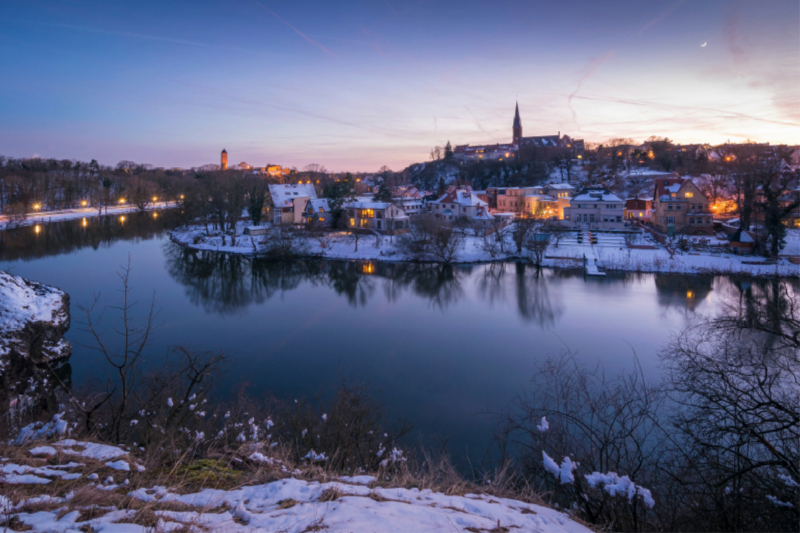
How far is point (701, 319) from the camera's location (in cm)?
982

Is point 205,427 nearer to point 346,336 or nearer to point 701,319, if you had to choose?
point 346,336

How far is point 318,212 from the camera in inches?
1029

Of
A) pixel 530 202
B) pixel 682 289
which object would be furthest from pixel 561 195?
pixel 682 289

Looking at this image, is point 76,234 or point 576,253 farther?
point 76,234

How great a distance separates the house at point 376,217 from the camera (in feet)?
77.9

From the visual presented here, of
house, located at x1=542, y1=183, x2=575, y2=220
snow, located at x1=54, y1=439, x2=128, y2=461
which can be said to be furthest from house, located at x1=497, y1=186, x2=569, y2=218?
snow, located at x1=54, y1=439, x2=128, y2=461

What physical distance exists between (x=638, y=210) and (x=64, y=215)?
41340 millimetres

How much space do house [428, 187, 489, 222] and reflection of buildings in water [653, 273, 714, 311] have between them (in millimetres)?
13223

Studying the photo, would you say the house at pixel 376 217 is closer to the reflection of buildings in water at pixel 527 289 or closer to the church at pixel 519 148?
the reflection of buildings in water at pixel 527 289

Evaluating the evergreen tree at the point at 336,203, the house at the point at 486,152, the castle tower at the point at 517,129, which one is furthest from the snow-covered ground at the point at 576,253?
the castle tower at the point at 517,129

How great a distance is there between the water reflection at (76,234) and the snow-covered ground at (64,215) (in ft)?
3.46

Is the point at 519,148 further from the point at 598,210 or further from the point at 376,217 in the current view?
the point at 376,217

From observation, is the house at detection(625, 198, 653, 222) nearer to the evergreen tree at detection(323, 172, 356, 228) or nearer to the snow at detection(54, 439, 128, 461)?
the evergreen tree at detection(323, 172, 356, 228)

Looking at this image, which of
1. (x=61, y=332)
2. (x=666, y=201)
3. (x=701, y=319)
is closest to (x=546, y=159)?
(x=666, y=201)
